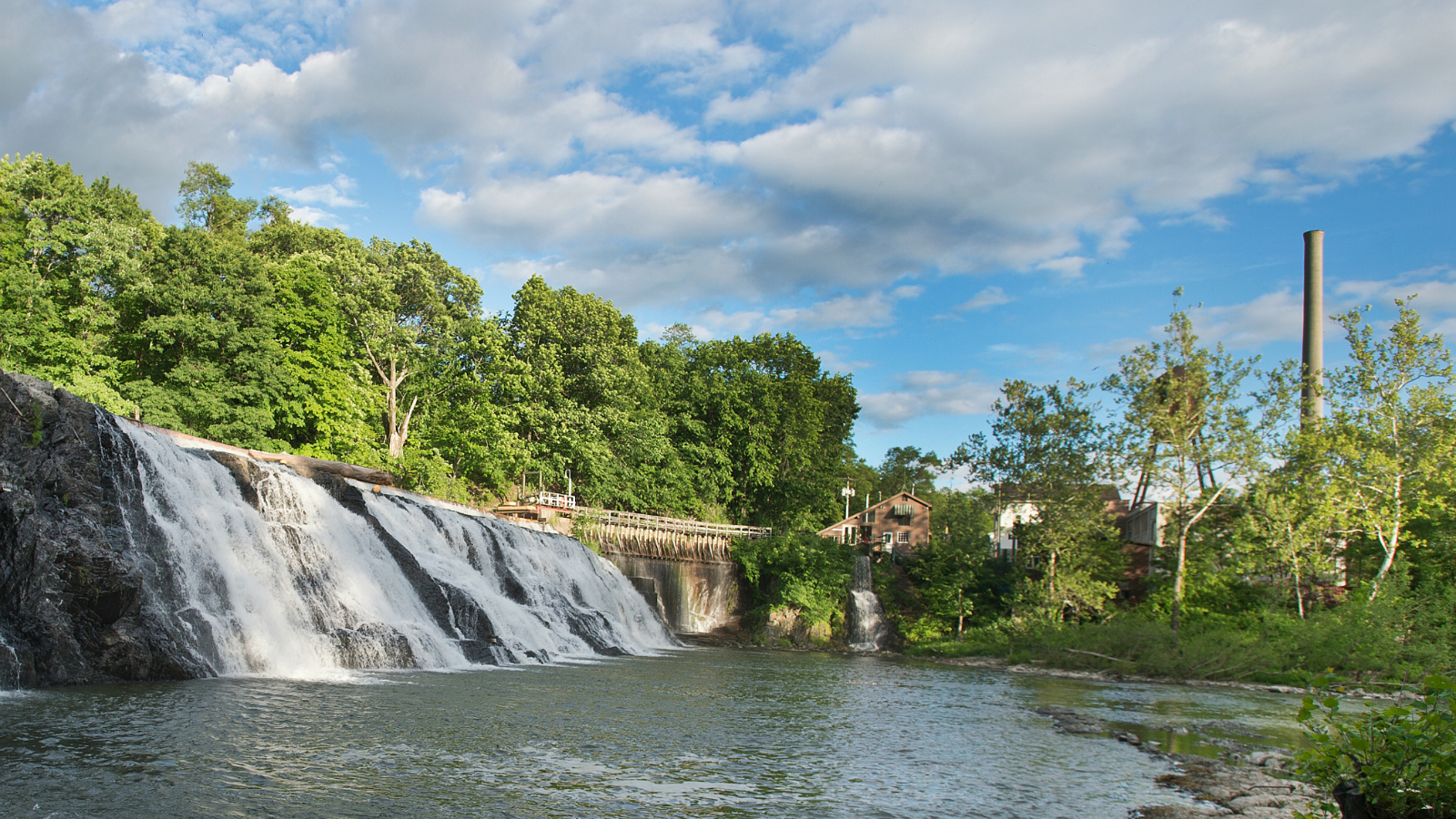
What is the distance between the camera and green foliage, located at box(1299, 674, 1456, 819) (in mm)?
4973

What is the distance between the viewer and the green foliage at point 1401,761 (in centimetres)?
497

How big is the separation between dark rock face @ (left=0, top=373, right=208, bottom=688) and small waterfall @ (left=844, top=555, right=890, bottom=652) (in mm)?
34614

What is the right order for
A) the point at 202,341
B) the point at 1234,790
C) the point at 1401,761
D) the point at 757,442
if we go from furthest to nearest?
1. the point at 757,442
2. the point at 202,341
3. the point at 1234,790
4. the point at 1401,761

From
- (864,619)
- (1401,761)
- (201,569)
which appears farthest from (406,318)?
(1401,761)

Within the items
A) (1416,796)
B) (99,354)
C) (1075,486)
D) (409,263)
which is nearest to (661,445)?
(409,263)

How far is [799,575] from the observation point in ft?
146

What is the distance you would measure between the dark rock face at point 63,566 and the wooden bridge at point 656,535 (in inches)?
972

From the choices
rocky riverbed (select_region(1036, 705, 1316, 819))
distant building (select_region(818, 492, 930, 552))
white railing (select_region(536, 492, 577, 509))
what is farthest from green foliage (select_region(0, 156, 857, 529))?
rocky riverbed (select_region(1036, 705, 1316, 819))

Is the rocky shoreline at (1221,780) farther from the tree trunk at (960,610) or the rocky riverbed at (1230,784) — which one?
the tree trunk at (960,610)

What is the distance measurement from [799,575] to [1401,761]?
3990 cm

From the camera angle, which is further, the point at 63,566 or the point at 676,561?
the point at 676,561

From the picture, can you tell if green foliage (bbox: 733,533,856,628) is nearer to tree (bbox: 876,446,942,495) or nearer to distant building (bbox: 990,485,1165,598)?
distant building (bbox: 990,485,1165,598)

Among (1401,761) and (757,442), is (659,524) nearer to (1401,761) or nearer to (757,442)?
(757,442)

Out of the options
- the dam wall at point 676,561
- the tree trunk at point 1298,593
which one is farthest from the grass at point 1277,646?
the dam wall at point 676,561
